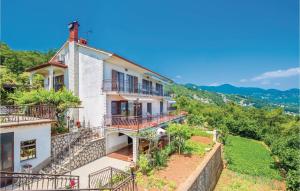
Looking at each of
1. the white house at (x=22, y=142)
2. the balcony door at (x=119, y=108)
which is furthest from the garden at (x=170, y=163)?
the white house at (x=22, y=142)

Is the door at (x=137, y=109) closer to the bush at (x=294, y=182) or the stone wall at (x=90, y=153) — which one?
the stone wall at (x=90, y=153)

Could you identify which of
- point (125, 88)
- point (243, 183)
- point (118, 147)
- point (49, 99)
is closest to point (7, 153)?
point (49, 99)

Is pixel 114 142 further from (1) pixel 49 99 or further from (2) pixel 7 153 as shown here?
(2) pixel 7 153

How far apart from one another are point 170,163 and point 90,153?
26.9 ft

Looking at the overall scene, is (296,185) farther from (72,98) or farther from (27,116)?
(27,116)

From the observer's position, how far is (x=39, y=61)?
2346 inches

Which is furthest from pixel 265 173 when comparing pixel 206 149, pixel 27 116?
pixel 27 116

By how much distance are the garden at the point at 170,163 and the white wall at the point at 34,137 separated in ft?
26.6

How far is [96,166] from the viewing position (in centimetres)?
1842

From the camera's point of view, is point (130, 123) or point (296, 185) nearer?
point (296, 185)

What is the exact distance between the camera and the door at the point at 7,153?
13398mm

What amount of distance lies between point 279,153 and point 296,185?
12143 mm

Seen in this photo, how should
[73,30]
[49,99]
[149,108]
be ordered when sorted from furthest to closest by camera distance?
[149,108] → [73,30] → [49,99]

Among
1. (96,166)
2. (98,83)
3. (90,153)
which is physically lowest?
(96,166)
